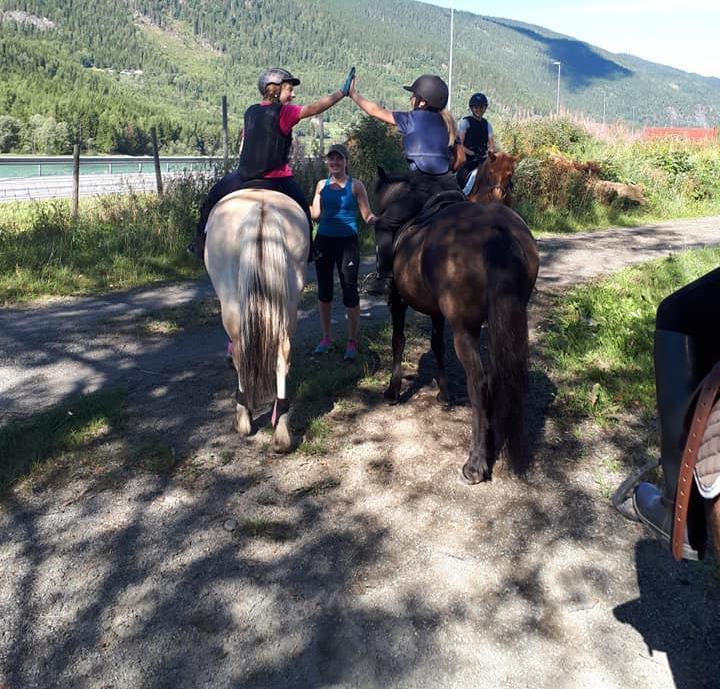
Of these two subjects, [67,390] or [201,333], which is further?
[201,333]

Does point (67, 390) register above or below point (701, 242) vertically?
below

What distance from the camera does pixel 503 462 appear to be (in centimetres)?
496

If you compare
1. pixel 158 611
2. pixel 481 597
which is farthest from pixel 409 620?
pixel 158 611

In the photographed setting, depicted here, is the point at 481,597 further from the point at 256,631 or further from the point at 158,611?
the point at 158,611

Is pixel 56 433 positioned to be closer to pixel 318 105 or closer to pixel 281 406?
pixel 281 406

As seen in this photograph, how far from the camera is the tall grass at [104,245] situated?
10.1m

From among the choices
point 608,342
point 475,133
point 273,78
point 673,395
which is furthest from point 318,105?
point 475,133

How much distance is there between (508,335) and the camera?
443 centimetres

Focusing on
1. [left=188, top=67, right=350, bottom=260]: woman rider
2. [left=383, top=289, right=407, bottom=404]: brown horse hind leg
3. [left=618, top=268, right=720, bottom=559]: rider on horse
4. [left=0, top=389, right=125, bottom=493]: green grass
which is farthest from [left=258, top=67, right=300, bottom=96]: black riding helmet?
[left=618, top=268, right=720, bottom=559]: rider on horse

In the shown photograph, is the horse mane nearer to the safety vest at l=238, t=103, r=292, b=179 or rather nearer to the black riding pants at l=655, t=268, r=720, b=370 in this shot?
the safety vest at l=238, t=103, r=292, b=179

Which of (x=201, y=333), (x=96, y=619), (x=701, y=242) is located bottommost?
(x=96, y=619)

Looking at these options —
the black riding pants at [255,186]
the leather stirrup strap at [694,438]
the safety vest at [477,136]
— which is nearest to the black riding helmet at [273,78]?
the black riding pants at [255,186]

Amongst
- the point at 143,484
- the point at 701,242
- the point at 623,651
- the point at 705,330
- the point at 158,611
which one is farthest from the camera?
the point at 701,242

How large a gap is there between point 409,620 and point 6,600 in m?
2.09
